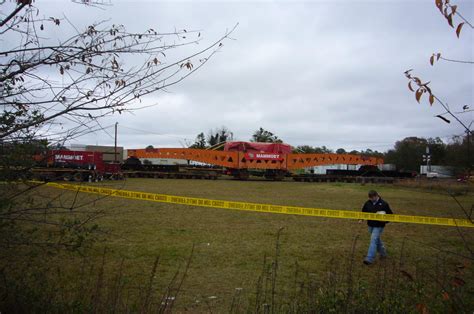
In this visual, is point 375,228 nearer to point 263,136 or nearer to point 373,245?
point 373,245

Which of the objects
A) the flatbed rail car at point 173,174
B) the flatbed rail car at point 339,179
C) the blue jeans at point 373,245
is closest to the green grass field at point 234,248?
the blue jeans at point 373,245

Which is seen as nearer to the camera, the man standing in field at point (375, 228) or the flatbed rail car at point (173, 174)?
the man standing in field at point (375, 228)

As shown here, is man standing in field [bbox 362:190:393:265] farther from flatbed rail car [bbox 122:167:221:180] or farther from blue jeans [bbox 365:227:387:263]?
flatbed rail car [bbox 122:167:221:180]

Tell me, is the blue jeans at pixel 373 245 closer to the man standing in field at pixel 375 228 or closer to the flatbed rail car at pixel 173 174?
the man standing in field at pixel 375 228

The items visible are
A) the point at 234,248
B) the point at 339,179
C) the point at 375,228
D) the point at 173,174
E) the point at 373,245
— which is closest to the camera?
the point at 373,245

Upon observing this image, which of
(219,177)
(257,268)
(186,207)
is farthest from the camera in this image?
(219,177)

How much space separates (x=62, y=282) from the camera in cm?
524

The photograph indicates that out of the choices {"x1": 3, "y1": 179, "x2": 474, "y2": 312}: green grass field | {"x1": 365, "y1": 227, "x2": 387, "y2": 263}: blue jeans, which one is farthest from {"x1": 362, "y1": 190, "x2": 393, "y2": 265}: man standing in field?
{"x1": 3, "y1": 179, "x2": 474, "y2": 312}: green grass field

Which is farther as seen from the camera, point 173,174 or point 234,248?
point 173,174

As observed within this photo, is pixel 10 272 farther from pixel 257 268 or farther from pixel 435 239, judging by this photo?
pixel 435 239

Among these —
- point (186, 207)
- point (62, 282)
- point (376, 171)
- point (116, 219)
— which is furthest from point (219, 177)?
point (62, 282)

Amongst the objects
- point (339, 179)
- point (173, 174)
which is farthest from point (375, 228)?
point (339, 179)

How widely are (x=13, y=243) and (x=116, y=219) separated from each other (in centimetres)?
770

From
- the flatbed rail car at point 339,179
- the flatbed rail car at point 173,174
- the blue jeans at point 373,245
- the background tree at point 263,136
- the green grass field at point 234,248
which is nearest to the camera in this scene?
the green grass field at point 234,248
